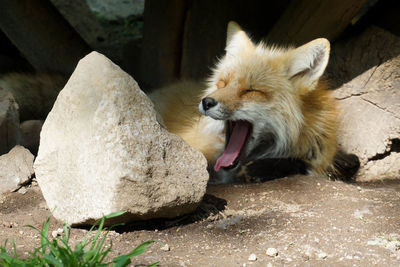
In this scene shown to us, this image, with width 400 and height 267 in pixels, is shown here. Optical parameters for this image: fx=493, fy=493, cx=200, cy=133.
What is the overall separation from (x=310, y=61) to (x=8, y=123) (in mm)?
2330

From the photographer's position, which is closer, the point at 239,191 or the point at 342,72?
the point at 239,191

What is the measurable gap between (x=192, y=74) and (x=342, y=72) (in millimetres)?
1744

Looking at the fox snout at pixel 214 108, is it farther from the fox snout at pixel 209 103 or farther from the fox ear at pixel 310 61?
the fox ear at pixel 310 61

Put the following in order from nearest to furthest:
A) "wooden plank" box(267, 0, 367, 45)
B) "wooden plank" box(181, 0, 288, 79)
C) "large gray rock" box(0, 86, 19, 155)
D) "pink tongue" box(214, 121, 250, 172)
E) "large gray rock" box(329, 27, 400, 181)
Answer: "large gray rock" box(0, 86, 19, 155)
"pink tongue" box(214, 121, 250, 172)
"wooden plank" box(267, 0, 367, 45)
"large gray rock" box(329, 27, 400, 181)
"wooden plank" box(181, 0, 288, 79)

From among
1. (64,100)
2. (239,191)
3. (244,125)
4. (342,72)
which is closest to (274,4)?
(342,72)

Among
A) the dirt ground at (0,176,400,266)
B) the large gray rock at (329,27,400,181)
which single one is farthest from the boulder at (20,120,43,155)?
the large gray rock at (329,27,400,181)

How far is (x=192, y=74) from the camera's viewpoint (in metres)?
5.72

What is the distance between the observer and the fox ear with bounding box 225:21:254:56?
4.32 metres

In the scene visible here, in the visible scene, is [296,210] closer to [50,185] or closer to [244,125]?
[244,125]

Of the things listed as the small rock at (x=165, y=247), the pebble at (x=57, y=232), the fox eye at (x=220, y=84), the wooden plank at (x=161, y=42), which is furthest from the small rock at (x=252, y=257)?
the wooden plank at (x=161, y=42)

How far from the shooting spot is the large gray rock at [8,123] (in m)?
3.54

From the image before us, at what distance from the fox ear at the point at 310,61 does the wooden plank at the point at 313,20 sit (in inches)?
26.6

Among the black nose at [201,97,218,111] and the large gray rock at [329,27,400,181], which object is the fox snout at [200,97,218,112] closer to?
the black nose at [201,97,218,111]

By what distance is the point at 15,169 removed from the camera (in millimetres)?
3438
